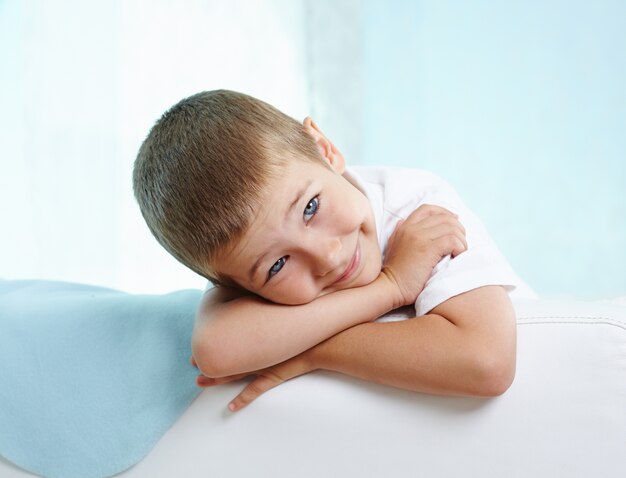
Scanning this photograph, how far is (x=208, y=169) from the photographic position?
90cm

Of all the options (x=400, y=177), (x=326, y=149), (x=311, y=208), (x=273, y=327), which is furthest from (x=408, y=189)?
(x=273, y=327)

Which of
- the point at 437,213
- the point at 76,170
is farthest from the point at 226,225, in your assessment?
the point at 76,170

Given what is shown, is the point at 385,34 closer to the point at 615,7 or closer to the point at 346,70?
the point at 346,70

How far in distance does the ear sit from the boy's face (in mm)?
87

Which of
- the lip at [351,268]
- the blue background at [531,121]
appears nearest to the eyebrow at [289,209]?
the lip at [351,268]

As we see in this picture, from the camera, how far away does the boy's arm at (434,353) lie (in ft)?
2.53

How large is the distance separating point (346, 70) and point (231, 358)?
2.93 metres

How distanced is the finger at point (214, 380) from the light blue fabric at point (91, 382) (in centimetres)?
3

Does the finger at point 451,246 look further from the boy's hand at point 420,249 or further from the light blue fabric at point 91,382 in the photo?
the light blue fabric at point 91,382

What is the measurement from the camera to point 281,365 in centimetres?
91

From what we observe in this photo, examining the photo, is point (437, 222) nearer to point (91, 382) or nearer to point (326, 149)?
point (326, 149)

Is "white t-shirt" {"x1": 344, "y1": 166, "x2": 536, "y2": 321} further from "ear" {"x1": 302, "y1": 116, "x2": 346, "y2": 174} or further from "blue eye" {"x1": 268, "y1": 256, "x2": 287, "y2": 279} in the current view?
"blue eye" {"x1": 268, "y1": 256, "x2": 287, "y2": 279}

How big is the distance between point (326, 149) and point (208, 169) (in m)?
0.24

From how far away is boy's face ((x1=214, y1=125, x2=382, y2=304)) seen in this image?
2.97 feet
